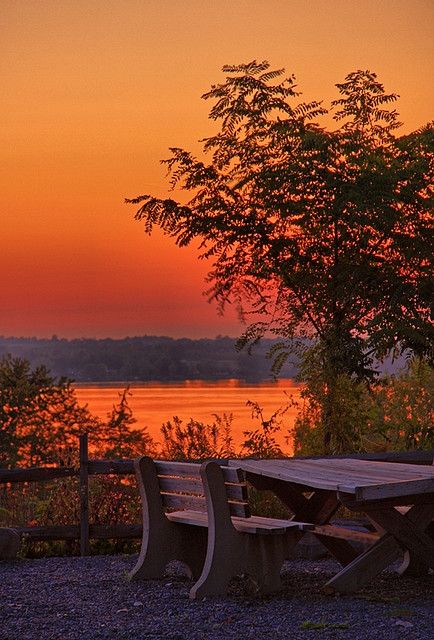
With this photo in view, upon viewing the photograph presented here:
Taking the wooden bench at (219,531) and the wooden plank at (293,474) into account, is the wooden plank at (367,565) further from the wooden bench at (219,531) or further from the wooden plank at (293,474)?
the wooden plank at (293,474)

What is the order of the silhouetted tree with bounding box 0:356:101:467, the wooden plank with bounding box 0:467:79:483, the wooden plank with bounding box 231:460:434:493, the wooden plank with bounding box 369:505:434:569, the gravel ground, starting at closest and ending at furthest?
the gravel ground < the wooden plank with bounding box 231:460:434:493 < the wooden plank with bounding box 369:505:434:569 < the wooden plank with bounding box 0:467:79:483 < the silhouetted tree with bounding box 0:356:101:467

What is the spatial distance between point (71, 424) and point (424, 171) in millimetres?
6700

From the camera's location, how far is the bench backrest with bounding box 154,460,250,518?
275 inches

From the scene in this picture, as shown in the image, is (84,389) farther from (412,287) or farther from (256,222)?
(412,287)

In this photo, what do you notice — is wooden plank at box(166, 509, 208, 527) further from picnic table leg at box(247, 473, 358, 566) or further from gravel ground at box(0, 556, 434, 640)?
picnic table leg at box(247, 473, 358, 566)

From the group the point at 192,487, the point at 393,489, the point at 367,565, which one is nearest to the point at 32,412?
the point at 192,487

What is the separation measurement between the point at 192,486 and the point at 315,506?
4.04 feet

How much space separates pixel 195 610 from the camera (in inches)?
264

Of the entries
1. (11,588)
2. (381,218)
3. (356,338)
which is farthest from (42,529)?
(381,218)

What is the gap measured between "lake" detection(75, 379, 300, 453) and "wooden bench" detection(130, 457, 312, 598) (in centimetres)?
385

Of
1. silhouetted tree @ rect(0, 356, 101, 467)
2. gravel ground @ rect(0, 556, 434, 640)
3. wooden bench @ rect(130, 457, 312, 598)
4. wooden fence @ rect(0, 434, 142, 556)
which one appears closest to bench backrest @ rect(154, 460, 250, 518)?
wooden bench @ rect(130, 457, 312, 598)

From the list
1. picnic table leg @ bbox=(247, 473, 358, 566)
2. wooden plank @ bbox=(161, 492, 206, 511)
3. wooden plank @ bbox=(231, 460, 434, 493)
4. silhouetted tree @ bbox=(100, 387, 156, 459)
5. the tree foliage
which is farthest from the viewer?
the tree foliage

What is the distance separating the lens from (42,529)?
31.5 feet

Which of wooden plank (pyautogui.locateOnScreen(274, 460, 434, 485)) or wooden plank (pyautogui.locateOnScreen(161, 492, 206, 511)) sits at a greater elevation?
wooden plank (pyautogui.locateOnScreen(274, 460, 434, 485))
